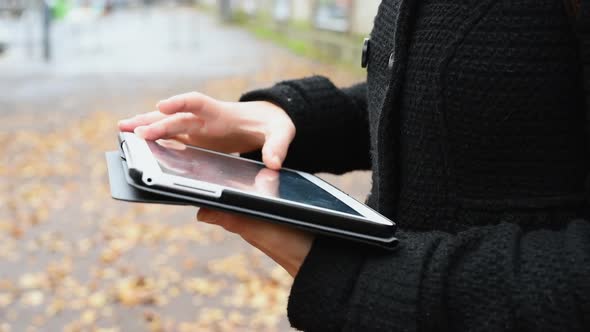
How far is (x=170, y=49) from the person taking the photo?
2062cm

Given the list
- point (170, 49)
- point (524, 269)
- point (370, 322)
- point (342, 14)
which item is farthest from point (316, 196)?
point (170, 49)

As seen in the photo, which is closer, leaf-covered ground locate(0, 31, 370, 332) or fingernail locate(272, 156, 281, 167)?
fingernail locate(272, 156, 281, 167)

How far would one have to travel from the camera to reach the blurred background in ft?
15.6

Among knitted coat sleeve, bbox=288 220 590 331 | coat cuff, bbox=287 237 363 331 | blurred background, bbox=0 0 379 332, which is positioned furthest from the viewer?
blurred background, bbox=0 0 379 332

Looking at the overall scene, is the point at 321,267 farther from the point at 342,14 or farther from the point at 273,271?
the point at 342,14

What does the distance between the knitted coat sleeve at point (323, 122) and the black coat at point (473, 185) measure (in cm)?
39

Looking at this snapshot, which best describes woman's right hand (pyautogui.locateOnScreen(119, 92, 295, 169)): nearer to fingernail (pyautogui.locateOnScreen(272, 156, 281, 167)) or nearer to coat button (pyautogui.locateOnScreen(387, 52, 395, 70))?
fingernail (pyautogui.locateOnScreen(272, 156, 281, 167))

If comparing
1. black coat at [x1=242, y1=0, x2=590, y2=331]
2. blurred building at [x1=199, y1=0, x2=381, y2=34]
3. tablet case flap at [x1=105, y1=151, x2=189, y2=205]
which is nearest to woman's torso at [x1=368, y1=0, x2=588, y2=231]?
black coat at [x1=242, y1=0, x2=590, y2=331]

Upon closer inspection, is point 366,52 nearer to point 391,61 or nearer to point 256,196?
point 391,61

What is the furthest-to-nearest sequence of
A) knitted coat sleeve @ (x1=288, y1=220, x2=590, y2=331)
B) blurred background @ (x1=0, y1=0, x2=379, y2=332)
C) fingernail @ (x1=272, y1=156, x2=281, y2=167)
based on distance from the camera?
1. blurred background @ (x1=0, y1=0, x2=379, y2=332)
2. fingernail @ (x1=272, y1=156, x2=281, y2=167)
3. knitted coat sleeve @ (x1=288, y1=220, x2=590, y2=331)

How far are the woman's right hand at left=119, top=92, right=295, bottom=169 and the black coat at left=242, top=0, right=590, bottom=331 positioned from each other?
0.33 meters

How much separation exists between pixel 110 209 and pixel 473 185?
582 cm

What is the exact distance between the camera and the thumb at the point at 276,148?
151 cm

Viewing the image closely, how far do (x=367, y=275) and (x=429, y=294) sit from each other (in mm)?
106
